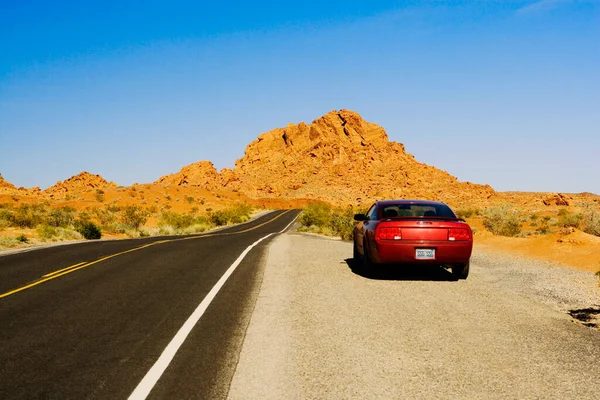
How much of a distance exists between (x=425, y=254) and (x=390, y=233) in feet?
2.54

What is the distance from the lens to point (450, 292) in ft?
27.2

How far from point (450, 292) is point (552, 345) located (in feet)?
9.60

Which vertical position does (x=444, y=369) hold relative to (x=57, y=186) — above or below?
below

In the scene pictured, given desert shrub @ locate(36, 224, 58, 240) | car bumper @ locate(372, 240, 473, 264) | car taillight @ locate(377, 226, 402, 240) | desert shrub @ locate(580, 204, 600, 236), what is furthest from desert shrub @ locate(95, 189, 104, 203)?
car bumper @ locate(372, 240, 473, 264)

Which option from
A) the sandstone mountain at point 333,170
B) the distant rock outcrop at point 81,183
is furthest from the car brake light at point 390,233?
the distant rock outcrop at point 81,183

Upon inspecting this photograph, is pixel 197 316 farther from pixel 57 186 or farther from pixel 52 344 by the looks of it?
pixel 57 186

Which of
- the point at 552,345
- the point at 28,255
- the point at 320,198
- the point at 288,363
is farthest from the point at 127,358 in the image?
the point at 320,198

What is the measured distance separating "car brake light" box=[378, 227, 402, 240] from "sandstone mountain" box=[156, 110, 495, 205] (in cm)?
9609

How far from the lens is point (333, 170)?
13400cm

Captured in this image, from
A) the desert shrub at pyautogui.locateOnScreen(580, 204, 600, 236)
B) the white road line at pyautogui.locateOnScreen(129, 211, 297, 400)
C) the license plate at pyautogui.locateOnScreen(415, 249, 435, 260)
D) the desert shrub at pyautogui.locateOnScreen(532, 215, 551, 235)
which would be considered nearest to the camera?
the white road line at pyautogui.locateOnScreen(129, 211, 297, 400)

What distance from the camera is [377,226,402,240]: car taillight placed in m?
9.05

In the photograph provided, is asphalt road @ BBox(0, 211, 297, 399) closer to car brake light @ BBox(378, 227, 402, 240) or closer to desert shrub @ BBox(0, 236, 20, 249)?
car brake light @ BBox(378, 227, 402, 240)

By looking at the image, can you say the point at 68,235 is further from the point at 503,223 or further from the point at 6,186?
the point at 6,186

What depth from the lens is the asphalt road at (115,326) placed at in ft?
13.9
